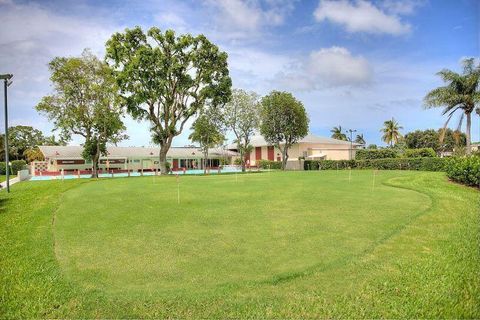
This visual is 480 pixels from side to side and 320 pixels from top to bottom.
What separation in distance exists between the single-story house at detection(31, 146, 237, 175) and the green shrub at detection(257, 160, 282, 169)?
882 cm

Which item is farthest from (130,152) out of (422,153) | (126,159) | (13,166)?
(422,153)

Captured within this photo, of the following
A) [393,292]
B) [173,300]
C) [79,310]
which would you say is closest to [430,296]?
[393,292]

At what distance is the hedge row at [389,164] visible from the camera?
3212cm

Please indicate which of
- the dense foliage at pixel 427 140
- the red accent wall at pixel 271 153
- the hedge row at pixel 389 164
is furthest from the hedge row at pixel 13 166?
the dense foliage at pixel 427 140

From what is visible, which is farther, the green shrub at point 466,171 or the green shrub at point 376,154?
the green shrub at point 376,154

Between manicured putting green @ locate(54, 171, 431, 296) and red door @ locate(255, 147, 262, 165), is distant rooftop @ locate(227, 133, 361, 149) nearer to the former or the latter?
red door @ locate(255, 147, 262, 165)

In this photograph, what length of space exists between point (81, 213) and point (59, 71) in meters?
27.4

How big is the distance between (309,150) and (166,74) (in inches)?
1096

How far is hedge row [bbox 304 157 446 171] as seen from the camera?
32125 millimetres

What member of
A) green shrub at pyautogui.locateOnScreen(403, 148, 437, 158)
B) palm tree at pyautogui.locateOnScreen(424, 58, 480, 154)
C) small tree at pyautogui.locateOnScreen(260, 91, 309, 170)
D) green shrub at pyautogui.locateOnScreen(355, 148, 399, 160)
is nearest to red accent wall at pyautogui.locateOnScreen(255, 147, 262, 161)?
small tree at pyautogui.locateOnScreen(260, 91, 309, 170)

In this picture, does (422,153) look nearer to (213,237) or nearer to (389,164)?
(389,164)

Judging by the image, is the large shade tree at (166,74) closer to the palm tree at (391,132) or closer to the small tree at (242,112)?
the small tree at (242,112)

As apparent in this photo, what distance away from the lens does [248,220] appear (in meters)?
8.59

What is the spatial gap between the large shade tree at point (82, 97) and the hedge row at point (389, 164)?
2409 centimetres
